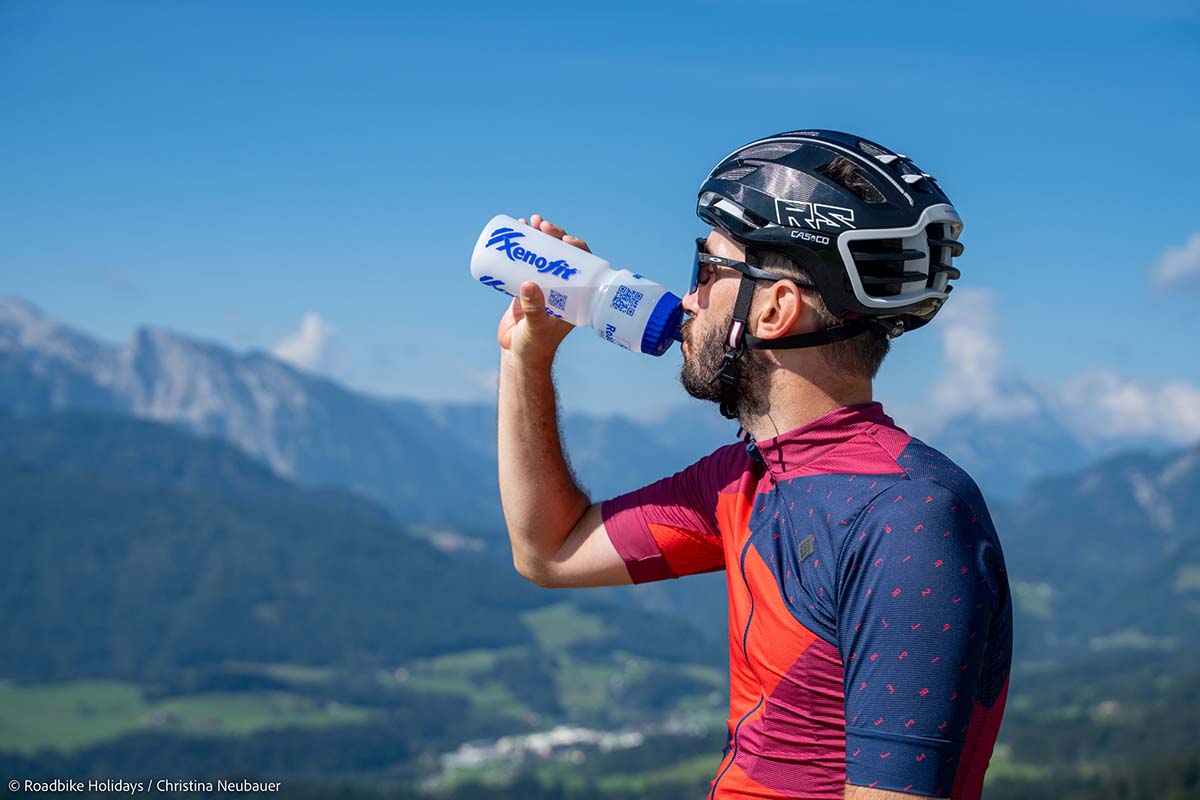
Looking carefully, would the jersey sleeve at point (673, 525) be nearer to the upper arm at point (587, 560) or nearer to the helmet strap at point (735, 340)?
the upper arm at point (587, 560)

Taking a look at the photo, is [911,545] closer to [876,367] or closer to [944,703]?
[944,703]

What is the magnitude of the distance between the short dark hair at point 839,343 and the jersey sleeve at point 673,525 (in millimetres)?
838

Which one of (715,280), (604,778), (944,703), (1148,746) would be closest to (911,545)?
(944,703)

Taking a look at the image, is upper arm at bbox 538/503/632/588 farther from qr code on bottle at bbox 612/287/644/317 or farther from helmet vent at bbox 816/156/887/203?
helmet vent at bbox 816/156/887/203

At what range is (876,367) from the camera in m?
4.34

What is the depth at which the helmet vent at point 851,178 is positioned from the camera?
4.20 meters

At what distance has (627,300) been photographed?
534cm

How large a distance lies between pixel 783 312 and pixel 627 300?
47.5 inches

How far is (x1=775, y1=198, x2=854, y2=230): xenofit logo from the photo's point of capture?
163 inches

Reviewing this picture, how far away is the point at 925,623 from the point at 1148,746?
215 metres

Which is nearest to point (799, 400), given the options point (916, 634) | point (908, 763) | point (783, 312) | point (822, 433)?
point (822, 433)

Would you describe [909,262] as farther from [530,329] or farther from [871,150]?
[530,329]

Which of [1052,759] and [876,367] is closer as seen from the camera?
[876,367]

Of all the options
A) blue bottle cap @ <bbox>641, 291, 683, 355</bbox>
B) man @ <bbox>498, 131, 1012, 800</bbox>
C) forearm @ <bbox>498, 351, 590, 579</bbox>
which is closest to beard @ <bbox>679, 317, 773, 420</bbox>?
man @ <bbox>498, 131, 1012, 800</bbox>
